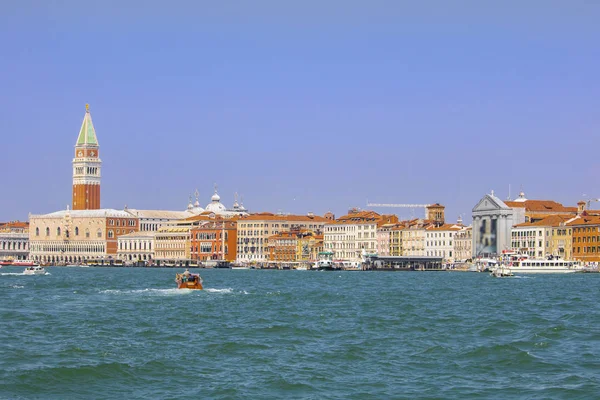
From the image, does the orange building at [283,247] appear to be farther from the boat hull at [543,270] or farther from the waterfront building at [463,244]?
the boat hull at [543,270]

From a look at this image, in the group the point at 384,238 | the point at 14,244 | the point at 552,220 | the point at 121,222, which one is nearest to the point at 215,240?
the point at 121,222

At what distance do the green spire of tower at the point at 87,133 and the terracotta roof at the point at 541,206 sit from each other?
6836cm

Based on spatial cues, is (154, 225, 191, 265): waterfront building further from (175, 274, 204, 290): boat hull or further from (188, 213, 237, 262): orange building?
(175, 274, 204, 290): boat hull

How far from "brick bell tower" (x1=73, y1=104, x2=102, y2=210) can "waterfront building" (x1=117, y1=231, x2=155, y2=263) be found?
12438 millimetres

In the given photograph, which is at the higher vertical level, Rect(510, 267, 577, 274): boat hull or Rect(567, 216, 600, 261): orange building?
Rect(567, 216, 600, 261): orange building

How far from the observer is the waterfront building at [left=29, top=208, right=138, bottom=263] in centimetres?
16475

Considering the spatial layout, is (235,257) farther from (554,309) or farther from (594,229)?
(554,309)

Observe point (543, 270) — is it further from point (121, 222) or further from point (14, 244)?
point (14, 244)

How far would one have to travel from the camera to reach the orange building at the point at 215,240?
150 meters

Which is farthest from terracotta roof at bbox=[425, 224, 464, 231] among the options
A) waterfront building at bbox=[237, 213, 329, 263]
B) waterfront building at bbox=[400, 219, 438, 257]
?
waterfront building at bbox=[237, 213, 329, 263]

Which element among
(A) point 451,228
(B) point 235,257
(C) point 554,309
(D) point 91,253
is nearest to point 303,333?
(C) point 554,309

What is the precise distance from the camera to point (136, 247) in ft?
532

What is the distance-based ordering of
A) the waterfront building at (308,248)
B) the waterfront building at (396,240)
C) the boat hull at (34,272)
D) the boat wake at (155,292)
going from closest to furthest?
1. the boat wake at (155,292)
2. the boat hull at (34,272)
3. the waterfront building at (396,240)
4. the waterfront building at (308,248)

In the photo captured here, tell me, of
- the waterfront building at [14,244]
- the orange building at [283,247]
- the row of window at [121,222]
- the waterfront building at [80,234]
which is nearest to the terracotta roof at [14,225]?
the waterfront building at [14,244]
